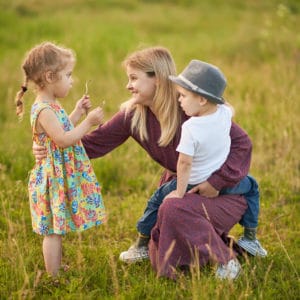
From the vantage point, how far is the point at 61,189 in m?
3.74

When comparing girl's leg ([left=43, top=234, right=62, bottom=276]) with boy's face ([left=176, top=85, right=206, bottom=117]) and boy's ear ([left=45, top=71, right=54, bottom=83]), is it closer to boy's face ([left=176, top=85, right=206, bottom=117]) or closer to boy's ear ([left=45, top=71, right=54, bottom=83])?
boy's ear ([left=45, top=71, right=54, bottom=83])

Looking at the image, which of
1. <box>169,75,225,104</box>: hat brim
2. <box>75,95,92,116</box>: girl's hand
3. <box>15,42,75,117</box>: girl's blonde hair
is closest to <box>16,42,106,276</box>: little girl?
<box>15,42,75,117</box>: girl's blonde hair

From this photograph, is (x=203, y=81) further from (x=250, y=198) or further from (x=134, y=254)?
(x=134, y=254)

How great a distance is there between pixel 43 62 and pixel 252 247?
1.79 meters

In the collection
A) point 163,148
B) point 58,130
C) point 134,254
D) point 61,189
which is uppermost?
point 58,130

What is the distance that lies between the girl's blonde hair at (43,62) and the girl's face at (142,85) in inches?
17.2

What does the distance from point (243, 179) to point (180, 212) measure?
1.96 feet

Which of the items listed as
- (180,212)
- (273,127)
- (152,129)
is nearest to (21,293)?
(180,212)

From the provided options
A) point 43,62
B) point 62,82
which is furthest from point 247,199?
point 43,62

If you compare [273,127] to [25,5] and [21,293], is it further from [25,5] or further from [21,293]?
[25,5]

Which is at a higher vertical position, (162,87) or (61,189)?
(162,87)

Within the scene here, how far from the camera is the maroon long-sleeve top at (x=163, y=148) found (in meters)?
3.92

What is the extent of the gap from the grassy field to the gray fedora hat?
104 centimetres

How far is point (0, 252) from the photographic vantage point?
4.07m
